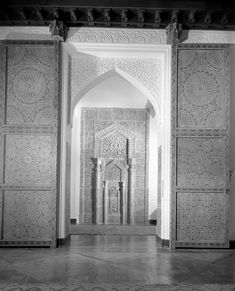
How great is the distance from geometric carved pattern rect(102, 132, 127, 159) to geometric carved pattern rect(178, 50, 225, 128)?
386 cm

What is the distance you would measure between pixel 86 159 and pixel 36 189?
3863mm

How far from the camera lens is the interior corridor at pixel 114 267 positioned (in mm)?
3434

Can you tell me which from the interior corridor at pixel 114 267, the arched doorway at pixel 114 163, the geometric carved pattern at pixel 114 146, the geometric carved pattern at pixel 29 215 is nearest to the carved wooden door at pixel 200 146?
the interior corridor at pixel 114 267

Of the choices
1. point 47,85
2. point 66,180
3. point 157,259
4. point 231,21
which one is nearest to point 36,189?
Result: point 66,180

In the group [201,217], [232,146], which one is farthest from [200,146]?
[201,217]

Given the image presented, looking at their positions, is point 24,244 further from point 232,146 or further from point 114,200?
point 114,200

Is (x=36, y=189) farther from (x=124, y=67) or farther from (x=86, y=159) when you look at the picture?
(x=86, y=159)

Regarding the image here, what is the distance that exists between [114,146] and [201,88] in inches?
157

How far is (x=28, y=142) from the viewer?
17.3 ft

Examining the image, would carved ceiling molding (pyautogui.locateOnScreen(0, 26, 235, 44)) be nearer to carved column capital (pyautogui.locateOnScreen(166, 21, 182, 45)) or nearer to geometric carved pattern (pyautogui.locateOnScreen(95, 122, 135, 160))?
carved column capital (pyautogui.locateOnScreen(166, 21, 182, 45))

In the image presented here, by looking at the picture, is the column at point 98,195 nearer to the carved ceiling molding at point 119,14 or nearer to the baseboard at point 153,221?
the baseboard at point 153,221

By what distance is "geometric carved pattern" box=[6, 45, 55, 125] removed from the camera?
5.29 meters

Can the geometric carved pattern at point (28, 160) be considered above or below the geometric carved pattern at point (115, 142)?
below

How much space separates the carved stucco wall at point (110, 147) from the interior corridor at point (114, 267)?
3372 millimetres
